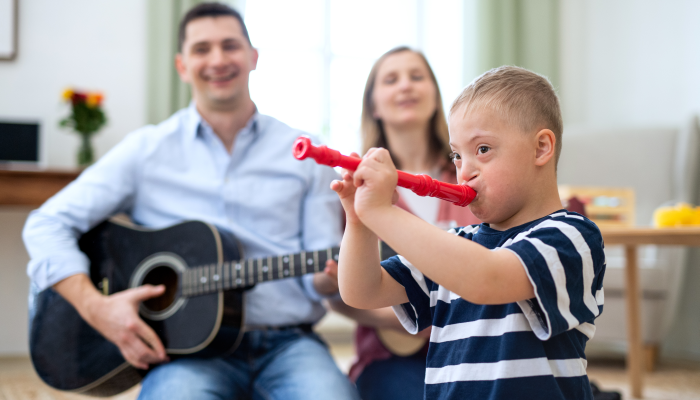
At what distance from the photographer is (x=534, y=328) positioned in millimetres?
551

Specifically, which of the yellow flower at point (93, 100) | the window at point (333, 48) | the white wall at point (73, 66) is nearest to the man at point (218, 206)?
the yellow flower at point (93, 100)

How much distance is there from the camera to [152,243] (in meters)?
1.24

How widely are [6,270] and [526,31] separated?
2.95 meters

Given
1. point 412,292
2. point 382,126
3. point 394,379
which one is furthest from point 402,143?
point 412,292

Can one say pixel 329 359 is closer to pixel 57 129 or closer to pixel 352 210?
pixel 352 210

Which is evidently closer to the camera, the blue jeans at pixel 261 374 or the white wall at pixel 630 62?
the blue jeans at pixel 261 374

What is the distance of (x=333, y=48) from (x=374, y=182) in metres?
2.85

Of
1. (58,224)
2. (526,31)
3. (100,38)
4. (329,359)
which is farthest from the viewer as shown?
(526,31)

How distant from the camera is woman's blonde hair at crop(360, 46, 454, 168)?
5.03 feet

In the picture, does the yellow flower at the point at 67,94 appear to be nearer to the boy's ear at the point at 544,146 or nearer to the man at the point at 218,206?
the man at the point at 218,206

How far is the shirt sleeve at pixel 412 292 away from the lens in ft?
2.17

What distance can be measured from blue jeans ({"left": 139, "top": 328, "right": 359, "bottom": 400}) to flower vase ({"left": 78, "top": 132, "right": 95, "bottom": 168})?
5.04 feet

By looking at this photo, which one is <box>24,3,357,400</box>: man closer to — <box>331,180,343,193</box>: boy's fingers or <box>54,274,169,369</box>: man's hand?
<box>54,274,169,369</box>: man's hand

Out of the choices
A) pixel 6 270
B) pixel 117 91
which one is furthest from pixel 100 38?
pixel 6 270
